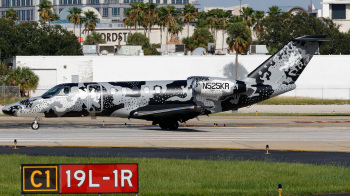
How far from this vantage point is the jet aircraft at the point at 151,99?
37.6 m

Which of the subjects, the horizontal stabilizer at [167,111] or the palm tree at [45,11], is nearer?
the horizontal stabilizer at [167,111]

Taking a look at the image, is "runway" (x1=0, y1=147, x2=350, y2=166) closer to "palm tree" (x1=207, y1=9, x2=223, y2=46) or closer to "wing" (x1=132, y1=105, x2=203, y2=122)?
"wing" (x1=132, y1=105, x2=203, y2=122)

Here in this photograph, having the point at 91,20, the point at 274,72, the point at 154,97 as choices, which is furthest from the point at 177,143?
the point at 91,20

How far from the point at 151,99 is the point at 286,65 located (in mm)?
9134

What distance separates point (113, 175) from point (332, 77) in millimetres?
69482

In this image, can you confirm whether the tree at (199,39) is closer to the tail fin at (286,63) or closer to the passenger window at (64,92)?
the tail fin at (286,63)

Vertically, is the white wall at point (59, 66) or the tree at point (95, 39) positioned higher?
the tree at point (95, 39)

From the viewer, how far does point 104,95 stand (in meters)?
37.8

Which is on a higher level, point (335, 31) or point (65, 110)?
point (335, 31)

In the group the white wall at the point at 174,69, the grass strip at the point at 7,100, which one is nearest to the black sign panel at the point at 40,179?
the grass strip at the point at 7,100

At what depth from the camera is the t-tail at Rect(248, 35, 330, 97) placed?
39969 millimetres

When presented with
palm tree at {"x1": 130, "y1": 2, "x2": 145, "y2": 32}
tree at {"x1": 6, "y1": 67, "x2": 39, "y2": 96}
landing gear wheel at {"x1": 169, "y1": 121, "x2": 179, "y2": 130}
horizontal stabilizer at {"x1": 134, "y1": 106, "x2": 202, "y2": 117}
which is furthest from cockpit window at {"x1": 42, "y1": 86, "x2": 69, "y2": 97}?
palm tree at {"x1": 130, "y1": 2, "x2": 145, "y2": 32}

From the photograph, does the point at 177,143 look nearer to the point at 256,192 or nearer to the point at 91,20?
the point at 256,192

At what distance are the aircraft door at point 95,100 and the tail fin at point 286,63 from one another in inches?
384
